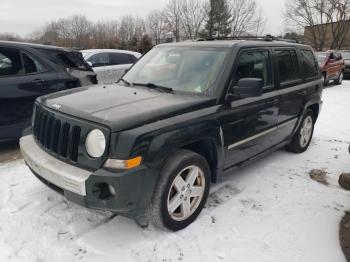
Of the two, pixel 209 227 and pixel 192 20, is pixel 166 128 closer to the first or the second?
pixel 209 227

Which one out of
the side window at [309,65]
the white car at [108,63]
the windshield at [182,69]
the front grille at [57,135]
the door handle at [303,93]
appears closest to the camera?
the front grille at [57,135]

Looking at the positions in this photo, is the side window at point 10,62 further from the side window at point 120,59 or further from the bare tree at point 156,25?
the bare tree at point 156,25

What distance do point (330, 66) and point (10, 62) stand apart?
13795 millimetres

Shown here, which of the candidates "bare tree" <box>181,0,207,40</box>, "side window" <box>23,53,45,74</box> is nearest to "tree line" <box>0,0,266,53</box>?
"bare tree" <box>181,0,207,40</box>

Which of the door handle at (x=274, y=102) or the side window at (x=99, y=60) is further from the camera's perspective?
the side window at (x=99, y=60)

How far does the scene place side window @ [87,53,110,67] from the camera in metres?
9.46

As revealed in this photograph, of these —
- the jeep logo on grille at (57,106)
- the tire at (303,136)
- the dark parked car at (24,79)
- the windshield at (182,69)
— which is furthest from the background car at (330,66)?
the jeep logo on grille at (57,106)

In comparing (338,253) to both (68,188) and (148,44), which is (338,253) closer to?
(68,188)

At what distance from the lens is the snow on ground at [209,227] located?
2809 millimetres

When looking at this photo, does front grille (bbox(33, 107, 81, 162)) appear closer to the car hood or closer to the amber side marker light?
the car hood

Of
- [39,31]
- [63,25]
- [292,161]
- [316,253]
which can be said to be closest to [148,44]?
[292,161]

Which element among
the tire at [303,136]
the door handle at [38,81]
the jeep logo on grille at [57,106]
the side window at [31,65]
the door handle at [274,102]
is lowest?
the tire at [303,136]

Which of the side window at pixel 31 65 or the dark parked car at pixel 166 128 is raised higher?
the side window at pixel 31 65

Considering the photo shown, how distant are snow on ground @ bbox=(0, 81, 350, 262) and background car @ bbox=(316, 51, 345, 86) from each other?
1134cm
